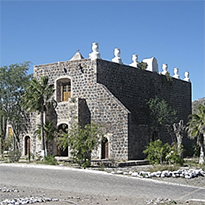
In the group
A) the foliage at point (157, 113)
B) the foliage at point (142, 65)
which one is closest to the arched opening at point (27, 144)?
the foliage at point (157, 113)

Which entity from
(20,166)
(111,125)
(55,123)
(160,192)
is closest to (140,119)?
(111,125)

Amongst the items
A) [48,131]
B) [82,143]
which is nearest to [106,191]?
[82,143]

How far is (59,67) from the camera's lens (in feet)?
92.5

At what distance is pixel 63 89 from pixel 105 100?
153 inches

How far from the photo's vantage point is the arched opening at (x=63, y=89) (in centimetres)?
2803

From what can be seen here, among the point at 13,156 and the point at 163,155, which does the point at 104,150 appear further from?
the point at 13,156

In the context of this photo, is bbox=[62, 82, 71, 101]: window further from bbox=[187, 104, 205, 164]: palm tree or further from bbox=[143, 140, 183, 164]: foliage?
bbox=[187, 104, 205, 164]: palm tree

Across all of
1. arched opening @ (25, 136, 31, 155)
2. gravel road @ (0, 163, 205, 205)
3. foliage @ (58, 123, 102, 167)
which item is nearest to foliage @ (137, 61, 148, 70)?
arched opening @ (25, 136, 31, 155)

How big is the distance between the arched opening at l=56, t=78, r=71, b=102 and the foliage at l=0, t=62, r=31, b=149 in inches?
118

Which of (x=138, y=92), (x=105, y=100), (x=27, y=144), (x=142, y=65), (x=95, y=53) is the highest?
(x=95, y=53)

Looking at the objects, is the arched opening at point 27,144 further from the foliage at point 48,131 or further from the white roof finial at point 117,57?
the white roof finial at point 117,57

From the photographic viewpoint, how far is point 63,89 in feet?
92.9

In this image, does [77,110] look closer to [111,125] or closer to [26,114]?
[111,125]

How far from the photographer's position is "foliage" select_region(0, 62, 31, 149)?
97.0 ft
